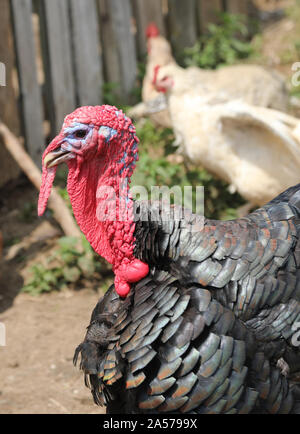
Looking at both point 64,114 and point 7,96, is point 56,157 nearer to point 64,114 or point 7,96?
→ point 7,96

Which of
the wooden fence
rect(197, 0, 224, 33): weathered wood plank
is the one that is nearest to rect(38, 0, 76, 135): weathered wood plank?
the wooden fence

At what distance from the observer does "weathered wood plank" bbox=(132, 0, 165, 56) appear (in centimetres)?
687

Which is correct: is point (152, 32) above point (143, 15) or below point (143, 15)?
below

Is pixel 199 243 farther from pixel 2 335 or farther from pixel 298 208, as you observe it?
pixel 2 335

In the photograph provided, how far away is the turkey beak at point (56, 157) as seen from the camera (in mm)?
2267

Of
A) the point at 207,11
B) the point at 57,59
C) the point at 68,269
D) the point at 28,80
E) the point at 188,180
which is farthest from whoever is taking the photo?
the point at 207,11

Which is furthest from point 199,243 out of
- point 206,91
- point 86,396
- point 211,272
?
point 206,91

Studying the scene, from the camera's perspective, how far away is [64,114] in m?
6.08

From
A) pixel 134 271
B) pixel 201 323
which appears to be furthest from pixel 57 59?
pixel 201 323

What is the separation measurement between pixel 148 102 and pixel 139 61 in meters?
1.49

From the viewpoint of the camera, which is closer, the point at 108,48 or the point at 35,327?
the point at 35,327

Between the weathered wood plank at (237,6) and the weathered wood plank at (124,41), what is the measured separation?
1.74 meters

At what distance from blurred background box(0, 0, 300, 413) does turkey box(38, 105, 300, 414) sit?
1339 millimetres

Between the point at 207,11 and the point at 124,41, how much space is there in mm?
1555
